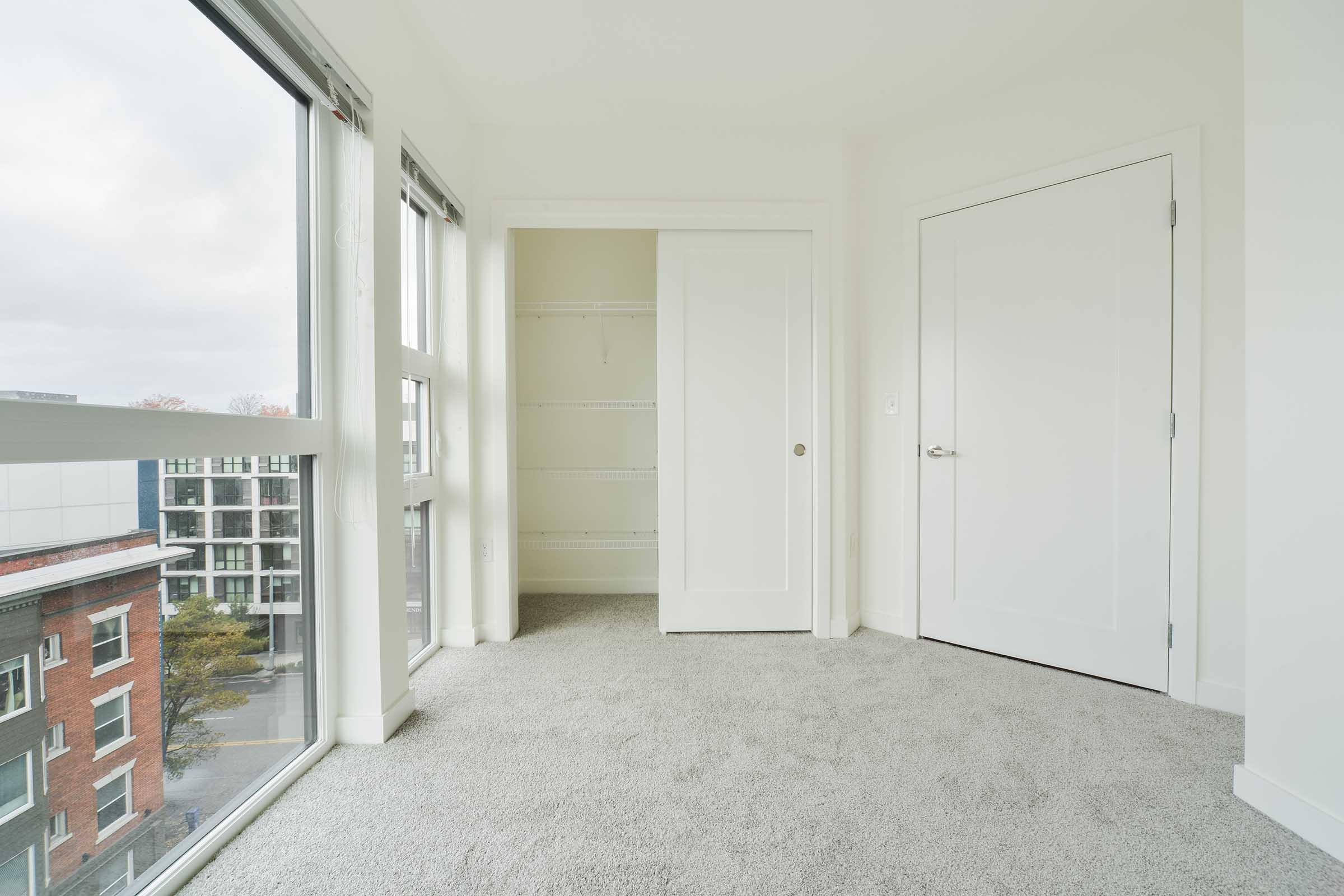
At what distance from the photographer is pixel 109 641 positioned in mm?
1101

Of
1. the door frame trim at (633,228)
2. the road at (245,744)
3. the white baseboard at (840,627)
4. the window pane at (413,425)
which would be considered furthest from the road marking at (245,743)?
the white baseboard at (840,627)

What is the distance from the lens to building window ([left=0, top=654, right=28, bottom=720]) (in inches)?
36.4

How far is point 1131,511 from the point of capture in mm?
2256

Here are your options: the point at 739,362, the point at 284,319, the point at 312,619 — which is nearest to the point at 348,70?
the point at 284,319

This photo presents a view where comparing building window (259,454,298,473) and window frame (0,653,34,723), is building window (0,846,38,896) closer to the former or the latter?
window frame (0,653,34,723)

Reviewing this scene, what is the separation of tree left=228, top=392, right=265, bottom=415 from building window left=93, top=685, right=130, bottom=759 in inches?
24.7

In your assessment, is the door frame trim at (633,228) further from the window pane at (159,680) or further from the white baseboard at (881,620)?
the window pane at (159,680)

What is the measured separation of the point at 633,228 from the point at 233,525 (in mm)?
2067

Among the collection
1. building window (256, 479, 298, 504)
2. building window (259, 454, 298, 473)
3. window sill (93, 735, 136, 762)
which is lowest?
window sill (93, 735, 136, 762)

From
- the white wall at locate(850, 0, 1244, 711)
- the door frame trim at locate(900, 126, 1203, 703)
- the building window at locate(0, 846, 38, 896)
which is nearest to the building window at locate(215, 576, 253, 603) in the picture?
the building window at locate(0, 846, 38, 896)

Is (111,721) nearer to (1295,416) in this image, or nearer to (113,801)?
(113,801)

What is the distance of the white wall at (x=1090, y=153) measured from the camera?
204 centimetres

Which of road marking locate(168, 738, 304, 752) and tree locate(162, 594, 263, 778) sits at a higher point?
tree locate(162, 594, 263, 778)

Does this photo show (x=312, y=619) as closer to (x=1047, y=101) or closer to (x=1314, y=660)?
(x=1314, y=660)
